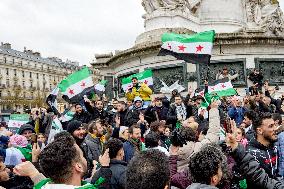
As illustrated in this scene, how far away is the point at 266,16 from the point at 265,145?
20.0 metres

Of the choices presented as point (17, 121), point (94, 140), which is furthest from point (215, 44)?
point (94, 140)

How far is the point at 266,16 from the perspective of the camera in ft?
78.2

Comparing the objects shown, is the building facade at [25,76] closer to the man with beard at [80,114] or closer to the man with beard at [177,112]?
the man with beard at [80,114]

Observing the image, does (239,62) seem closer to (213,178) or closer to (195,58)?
(195,58)

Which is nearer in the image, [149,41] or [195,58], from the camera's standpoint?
[195,58]

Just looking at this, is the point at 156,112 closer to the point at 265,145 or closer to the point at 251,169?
the point at 265,145

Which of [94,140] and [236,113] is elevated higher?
[236,113]

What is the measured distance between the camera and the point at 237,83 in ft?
62.6

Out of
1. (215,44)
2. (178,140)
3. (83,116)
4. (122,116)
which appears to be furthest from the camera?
(215,44)

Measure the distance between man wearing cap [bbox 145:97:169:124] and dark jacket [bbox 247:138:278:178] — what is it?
6836 mm

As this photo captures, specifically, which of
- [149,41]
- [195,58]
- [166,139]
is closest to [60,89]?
[195,58]

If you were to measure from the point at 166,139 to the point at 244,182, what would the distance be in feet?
14.2

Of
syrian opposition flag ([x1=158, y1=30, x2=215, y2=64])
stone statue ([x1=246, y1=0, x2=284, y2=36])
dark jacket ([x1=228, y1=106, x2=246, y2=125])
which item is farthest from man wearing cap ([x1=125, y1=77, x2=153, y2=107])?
stone statue ([x1=246, y1=0, x2=284, y2=36])

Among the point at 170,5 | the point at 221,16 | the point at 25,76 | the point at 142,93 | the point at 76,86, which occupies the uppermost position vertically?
the point at 25,76
